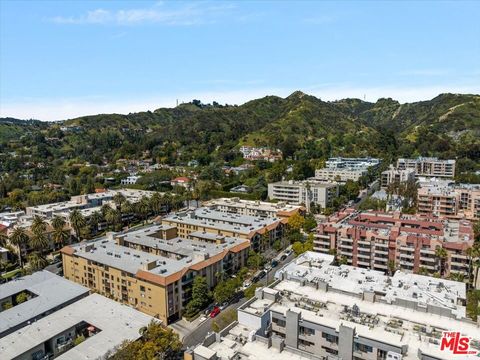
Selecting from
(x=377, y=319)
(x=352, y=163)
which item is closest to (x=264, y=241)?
(x=377, y=319)

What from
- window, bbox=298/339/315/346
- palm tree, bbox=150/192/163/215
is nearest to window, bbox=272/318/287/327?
window, bbox=298/339/315/346

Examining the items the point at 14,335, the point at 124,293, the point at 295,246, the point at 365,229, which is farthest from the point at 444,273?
the point at 14,335

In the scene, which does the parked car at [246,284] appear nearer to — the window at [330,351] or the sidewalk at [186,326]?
the sidewalk at [186,326]

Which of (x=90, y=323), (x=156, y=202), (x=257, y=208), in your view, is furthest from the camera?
(x=156, y=202)

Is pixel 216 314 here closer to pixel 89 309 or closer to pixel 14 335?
pixel 89 309

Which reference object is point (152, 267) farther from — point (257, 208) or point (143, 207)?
point (257, 208)

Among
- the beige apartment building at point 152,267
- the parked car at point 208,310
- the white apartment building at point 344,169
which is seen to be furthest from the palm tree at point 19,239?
the white apartment building at point 344,169
